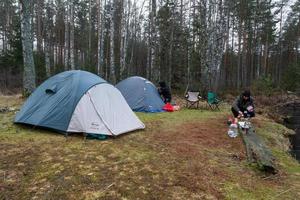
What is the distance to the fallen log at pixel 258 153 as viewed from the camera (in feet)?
14.4

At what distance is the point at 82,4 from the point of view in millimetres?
23672

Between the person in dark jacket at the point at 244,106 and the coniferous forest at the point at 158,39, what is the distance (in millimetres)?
5479

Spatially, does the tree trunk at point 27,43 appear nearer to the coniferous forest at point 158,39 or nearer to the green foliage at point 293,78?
the coniferous forest at point 158,39

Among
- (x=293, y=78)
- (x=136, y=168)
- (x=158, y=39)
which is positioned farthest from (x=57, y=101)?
(x=293, y=78)

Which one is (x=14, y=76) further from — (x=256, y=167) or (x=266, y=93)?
(x=256, y=167)

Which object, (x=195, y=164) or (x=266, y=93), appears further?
(x=266, y=93)

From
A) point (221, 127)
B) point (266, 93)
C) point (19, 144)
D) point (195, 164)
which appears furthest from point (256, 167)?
point (266, 93)

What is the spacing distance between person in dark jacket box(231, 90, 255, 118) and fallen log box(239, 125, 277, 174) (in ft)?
2.32

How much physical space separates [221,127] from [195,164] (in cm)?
306

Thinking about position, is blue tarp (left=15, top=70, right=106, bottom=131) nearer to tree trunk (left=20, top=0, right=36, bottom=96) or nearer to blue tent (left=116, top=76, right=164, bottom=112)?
blue tent (left=116, top=76, right=164, bottom=112)

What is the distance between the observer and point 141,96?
370 inches

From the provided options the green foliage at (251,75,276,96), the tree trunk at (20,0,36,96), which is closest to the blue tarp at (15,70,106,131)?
the tree trunk at (20,0,36,96)

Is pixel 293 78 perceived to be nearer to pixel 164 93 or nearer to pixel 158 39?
pixel 158 39

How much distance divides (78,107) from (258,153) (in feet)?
11.9
